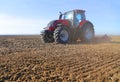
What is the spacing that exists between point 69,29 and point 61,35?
1.02 metres

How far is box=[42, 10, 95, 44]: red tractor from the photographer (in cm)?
1777

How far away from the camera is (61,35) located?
17.7m

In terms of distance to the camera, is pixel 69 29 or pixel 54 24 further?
pixel 69 29

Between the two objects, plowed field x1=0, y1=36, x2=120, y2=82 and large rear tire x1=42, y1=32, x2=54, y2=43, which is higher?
large rear tire x1=42, y1=32, x2=54, y2=43

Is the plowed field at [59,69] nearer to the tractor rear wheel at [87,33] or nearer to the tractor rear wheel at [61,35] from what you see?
the tractor rear wheel at [61,35]

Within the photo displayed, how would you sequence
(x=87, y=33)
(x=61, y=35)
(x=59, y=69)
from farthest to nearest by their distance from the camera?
1. (x=87, y=33)
2. (x=61, y=35)
3. (x=59, y=69)

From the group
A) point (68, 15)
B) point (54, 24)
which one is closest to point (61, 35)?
point (54, 24)

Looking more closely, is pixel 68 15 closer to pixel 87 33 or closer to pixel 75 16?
pixel 75 16

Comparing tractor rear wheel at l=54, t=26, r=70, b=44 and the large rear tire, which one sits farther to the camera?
the large rear tire

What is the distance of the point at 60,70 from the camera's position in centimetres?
795

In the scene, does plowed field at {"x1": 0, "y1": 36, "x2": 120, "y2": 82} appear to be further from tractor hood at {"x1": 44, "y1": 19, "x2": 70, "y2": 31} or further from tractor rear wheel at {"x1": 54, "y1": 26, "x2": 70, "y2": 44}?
tractor hood at {"x1": 44, "y1": 19, "x2": 70, "y2": 31}

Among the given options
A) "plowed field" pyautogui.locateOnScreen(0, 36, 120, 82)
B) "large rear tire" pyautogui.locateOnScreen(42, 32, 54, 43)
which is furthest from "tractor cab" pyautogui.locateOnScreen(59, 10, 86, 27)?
"plowed field" pyautogui.locateOnScreen(0, 36, 120, 82)

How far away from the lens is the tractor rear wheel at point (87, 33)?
63.0ft

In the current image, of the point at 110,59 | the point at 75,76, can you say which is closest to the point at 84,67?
the point at 75,76
